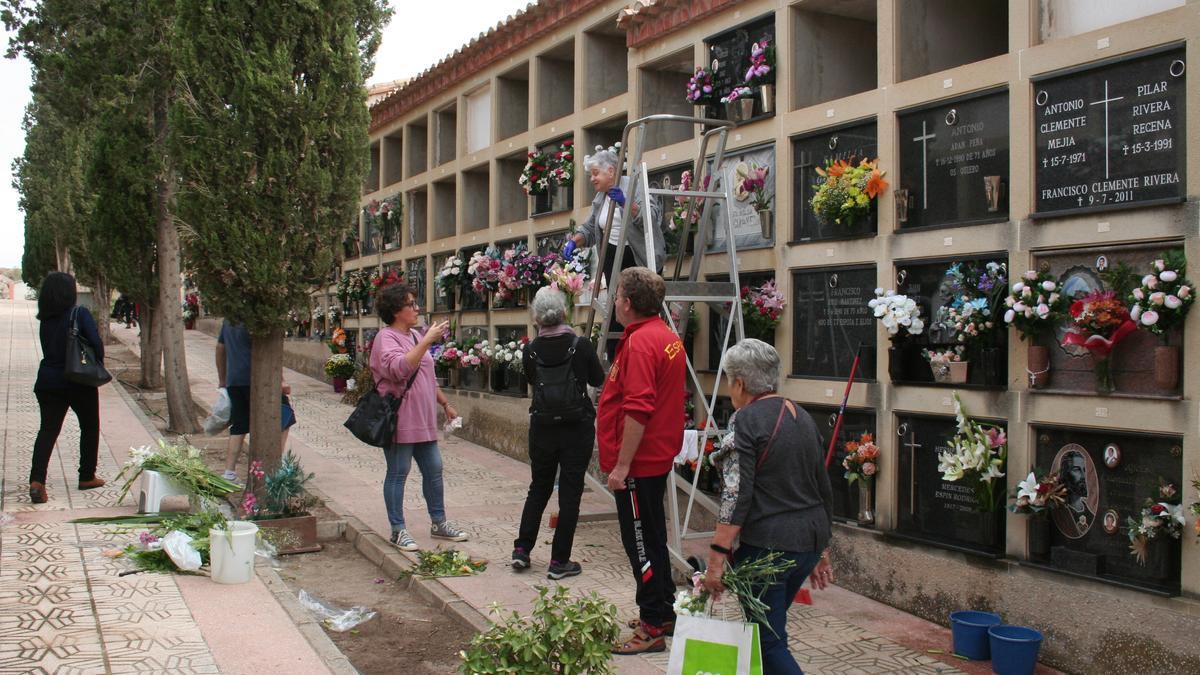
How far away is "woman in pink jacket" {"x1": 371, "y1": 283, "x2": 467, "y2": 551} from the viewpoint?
549 centimetres

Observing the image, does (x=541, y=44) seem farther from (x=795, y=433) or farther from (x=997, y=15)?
(x=795, y=433)

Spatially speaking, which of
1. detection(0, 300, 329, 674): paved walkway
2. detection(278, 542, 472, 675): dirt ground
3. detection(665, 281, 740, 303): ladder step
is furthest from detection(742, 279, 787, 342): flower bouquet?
detection(0, 300, 329, 674): paved walkway

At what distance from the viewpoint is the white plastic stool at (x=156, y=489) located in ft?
18.7

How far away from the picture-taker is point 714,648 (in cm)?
296

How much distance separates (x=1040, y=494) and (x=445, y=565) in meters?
2.92

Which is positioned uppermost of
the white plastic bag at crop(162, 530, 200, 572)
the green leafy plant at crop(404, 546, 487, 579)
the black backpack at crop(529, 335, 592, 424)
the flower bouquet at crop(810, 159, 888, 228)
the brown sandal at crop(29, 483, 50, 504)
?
the flower bouquet at crop(810, 159, 888, 228)

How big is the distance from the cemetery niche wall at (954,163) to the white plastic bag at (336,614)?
3.26 m

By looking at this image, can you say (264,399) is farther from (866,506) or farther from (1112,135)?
(1112,135)

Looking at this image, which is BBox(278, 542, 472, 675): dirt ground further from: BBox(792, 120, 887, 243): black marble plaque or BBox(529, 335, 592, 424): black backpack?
BBox(792, 120, 887, 243): black marble plaque

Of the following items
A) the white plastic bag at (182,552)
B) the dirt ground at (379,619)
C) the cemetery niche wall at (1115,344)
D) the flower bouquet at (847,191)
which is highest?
the flower bouquet at (847,191)

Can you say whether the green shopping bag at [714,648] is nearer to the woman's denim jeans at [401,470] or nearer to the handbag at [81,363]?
the woman's denim jeans at [401,470]

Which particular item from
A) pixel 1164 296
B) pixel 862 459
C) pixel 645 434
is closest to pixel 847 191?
pixel 862 459

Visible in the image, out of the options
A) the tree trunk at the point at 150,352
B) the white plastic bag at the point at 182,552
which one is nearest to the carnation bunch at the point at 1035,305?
the white plastic bag at the point at 182,552

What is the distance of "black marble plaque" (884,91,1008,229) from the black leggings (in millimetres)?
5054
